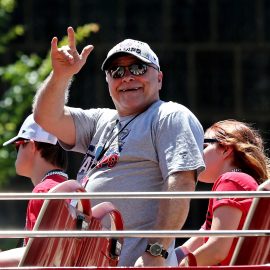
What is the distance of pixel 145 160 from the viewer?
205 inches

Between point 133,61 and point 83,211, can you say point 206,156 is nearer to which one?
point 133,61

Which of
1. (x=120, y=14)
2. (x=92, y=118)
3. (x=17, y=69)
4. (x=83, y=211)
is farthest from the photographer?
(x=120, y=14)

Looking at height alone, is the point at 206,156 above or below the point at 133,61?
below

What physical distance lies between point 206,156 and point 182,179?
0.87m

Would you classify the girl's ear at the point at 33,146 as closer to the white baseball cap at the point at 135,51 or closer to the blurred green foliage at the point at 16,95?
the white baseball cap at the point at 135,51

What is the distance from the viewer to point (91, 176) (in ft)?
17.4

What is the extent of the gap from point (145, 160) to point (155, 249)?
46 cm

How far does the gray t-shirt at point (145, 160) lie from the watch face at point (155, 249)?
0.15m

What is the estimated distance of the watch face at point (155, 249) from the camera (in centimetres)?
498

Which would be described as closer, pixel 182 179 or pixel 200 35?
pixel 182 179

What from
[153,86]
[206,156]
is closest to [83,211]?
[153,86]

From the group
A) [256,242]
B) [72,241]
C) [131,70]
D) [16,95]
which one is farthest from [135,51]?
[16,95]

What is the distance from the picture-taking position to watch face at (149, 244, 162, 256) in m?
4.98

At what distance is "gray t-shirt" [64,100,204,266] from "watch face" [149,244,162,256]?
0.15m
